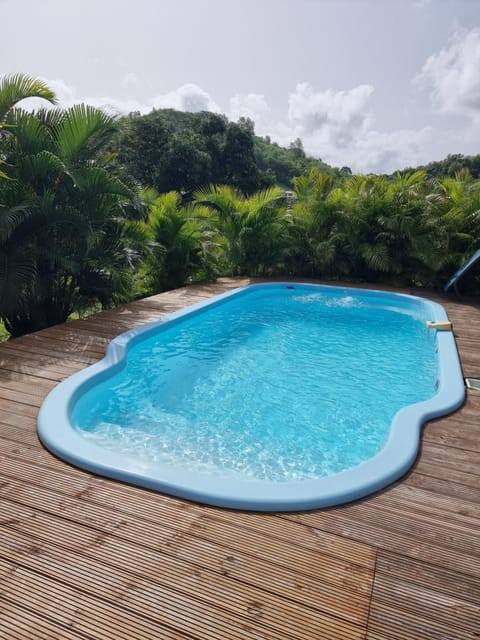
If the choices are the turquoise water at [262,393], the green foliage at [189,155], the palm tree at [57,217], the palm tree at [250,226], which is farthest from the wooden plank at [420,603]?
the green foliage at [189,155]

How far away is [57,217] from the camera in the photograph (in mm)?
5160

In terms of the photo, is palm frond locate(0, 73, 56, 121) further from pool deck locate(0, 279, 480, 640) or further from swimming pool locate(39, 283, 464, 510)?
pool deck locate(0, 279, 480, 640)

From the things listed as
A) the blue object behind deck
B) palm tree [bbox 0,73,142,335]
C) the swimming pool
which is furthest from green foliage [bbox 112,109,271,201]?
the swimming pool

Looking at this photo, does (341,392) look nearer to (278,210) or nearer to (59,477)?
(59,477)

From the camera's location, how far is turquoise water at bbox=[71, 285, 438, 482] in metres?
3.16

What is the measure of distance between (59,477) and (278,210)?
758cm

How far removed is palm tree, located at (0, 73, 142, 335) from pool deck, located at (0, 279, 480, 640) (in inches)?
120

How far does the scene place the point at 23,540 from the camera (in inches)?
70.6

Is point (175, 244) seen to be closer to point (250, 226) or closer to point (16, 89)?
point (250, 226)

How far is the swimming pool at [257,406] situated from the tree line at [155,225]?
4.85ft

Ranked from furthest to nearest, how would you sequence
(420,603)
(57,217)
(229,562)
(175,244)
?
1. (175,244)
2. (57,217)
3. (229,562)
4. (420,603)

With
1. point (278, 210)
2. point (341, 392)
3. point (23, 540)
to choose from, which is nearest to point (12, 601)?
point (23, 540)

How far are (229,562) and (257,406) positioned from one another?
2.31m

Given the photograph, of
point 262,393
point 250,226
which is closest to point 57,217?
point 262,393
